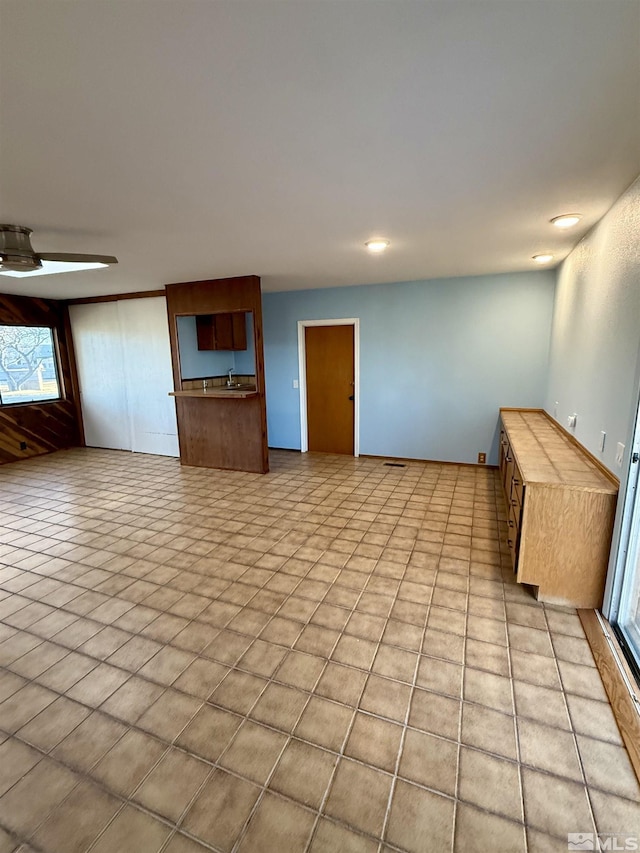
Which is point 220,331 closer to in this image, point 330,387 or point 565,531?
point 330,387

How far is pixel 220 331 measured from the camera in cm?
571

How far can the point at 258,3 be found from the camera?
3.18ft

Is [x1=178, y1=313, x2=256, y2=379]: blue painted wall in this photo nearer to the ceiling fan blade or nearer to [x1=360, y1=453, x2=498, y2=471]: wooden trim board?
[x1=360, y1=453, x2=498, y2=471]: wooden trim board

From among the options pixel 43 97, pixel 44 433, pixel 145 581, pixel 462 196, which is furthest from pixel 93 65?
pixel 44 433

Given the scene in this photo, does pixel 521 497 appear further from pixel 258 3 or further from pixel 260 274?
pixel 260 274

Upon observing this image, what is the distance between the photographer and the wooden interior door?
5625 mm

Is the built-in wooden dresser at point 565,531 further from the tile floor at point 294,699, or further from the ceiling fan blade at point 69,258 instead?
the ceiling fan blade at point 69,258

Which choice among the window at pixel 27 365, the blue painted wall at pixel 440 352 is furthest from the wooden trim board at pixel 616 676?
the window at pixel 27 365

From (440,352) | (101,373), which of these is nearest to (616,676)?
(440,352)

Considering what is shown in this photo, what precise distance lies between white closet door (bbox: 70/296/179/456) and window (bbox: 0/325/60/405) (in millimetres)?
415

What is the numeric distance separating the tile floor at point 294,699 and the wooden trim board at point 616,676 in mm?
45

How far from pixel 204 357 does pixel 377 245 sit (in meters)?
3.44

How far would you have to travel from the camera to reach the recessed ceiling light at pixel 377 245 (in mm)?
3166

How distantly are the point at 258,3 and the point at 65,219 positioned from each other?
2209mm
